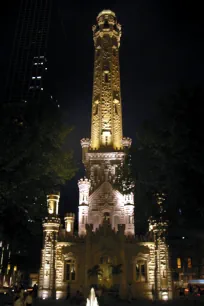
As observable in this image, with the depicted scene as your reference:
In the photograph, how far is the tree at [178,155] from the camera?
18297 mm

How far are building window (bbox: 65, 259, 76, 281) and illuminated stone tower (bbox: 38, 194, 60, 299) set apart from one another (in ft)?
5.83

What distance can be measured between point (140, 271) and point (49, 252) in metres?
9.79

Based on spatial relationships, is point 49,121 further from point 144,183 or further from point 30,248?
point 30,248

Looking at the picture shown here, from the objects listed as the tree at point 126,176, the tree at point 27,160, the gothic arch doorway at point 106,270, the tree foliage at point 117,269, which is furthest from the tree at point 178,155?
the gothic arch doorway at point 106,270


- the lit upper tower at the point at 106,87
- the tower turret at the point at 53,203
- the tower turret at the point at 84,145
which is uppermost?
the lit upper tower at the point at 106,87

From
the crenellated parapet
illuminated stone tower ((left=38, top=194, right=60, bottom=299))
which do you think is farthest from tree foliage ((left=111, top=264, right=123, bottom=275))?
the crenellated parapet

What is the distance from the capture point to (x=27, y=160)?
798 inches

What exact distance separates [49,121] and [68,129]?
3365 mm

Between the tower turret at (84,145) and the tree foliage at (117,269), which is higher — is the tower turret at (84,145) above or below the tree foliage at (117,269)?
above

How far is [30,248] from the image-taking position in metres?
53.4

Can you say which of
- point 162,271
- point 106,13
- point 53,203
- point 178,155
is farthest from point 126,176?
point 106,13

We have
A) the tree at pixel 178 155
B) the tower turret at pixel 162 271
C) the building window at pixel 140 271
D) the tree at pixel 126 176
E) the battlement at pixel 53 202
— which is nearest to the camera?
the tree at pixel 178 155

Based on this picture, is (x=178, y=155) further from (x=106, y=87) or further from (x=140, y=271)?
(x=106, y=87)

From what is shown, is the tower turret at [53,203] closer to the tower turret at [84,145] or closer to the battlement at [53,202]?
the battlement at [53,202]
